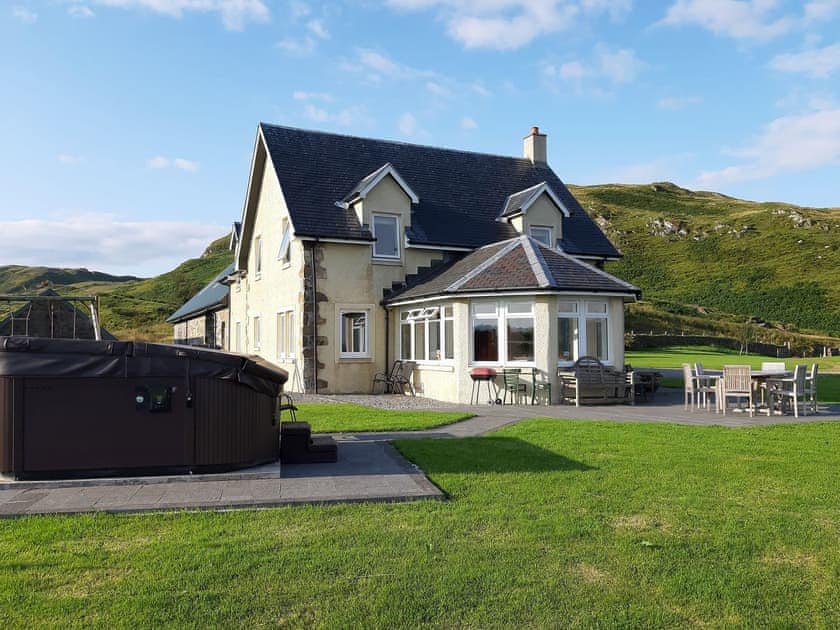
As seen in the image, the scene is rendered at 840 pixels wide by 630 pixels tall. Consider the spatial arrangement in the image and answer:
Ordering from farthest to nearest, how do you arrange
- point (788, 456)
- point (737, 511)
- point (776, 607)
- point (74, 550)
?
point (788, 456), point (737, 511), point (74, 550), point (776, 607)

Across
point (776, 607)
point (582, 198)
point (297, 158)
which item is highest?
point (582, 198)

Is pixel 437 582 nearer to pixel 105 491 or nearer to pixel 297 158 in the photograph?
pixel 105 491

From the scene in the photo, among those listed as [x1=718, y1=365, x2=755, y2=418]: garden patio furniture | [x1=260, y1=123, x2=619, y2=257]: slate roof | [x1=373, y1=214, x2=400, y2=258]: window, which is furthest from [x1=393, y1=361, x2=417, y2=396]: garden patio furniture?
[x1=718, y1=365, x2=755, y2=418]: garden patio furniture

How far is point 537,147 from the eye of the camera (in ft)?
96.0

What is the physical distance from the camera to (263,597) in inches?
188

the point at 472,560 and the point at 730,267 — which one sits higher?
the point at 730,267

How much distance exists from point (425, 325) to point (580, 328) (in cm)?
465

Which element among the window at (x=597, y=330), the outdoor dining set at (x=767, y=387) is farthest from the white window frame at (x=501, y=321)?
the outdoor dining set at (x=767, y=387)

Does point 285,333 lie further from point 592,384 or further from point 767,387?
point 767,387

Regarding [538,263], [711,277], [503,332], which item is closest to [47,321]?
[503,332]

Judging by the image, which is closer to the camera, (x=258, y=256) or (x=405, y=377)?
(x=405, y=377)

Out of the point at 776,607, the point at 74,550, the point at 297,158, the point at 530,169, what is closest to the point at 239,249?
the point at 297,158

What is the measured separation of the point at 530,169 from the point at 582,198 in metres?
92.9

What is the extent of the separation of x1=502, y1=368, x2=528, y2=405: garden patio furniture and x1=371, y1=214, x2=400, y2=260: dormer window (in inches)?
245
